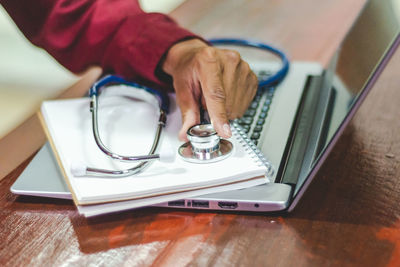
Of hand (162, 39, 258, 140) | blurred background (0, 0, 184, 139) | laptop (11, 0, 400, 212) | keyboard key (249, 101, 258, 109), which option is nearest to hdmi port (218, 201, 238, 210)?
laptop (11, 0, 400, 212)

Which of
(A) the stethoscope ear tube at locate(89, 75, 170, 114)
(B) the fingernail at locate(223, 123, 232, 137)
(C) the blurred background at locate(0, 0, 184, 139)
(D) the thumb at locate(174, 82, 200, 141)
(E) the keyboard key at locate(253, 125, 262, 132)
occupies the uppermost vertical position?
(B) the fingernail at locate(223, 123, 232, 137)

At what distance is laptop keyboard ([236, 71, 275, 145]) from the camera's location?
2.03 feet

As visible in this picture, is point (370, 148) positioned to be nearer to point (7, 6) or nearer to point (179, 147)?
point (179, 147)

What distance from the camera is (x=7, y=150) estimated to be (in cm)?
67

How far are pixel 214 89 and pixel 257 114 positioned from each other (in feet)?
0.34

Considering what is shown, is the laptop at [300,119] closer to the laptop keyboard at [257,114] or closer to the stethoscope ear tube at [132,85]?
the laptop keyboard at [257,114]

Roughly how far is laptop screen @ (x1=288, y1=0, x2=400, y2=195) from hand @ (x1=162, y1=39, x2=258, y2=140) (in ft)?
0.38

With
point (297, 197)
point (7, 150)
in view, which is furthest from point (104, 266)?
point (7, 150)

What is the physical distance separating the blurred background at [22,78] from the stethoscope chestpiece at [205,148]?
377mm

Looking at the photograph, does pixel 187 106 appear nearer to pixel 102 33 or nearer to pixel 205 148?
pixel 205 148

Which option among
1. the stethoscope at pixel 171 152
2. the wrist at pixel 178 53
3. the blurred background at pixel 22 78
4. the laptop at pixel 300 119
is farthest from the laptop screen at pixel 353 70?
the blurred background at pixel 22 78

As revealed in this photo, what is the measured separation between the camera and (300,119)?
647 millimetres

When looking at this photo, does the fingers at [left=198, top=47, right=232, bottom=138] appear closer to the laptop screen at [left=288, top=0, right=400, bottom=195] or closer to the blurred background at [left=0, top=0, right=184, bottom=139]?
the laptop screen at [left=288, top=0, right=400, bottom=195]

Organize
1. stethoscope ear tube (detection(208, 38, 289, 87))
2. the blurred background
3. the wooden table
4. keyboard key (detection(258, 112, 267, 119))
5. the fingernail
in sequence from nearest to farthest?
the wooden table
the fingernail
keyboard key (detection(258, 112, 267, 119))
stethoscope ear tube (detection(208, 38, 289, 87))
the blurred background
